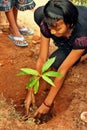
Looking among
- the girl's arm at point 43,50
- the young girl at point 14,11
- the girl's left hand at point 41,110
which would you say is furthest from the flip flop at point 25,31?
the girl's left hand at point 41,110

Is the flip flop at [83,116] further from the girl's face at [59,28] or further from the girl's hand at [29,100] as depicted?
the girl's face at [59,28]

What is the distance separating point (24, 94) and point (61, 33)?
2.82 feet

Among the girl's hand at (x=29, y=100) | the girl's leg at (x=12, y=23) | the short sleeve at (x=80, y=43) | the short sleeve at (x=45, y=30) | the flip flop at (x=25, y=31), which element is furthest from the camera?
the flip flop at (x=25, y=31)

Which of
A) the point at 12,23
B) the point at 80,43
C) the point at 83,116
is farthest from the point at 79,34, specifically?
the point at 12,23

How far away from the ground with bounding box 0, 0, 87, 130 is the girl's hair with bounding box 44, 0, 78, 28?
2.61ft

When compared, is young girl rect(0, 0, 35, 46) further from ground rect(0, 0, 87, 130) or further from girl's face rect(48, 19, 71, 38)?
girl's face rect(48, 19, 71, 38)

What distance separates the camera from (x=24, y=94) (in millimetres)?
3119

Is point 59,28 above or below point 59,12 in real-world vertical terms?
below

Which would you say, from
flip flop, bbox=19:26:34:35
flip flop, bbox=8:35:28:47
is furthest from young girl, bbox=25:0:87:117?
flip flop, bbox=19:26:34:35

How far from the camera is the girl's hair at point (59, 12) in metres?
2.35

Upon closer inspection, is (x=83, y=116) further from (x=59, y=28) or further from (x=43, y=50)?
(x=59, y=28)

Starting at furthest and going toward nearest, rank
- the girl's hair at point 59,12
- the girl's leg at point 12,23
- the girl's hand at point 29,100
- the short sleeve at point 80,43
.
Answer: the girl's leg at point 12,23 < the girl's hand at point 29,100 < the short sleeve at point 80,43 < the girl's hair at point 59,12

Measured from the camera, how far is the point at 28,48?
374 cm

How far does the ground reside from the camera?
8.82 feet
